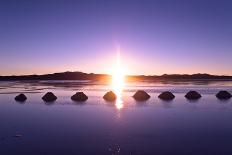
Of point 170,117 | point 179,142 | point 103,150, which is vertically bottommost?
point 103,150

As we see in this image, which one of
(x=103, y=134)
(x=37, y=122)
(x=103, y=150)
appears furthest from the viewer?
(x=37, y=122)

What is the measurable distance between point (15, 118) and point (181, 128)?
16932mm

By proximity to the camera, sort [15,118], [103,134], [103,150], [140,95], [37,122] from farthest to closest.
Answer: [140,95] < [15,118] < [37,122] < [103,134] < [103,150]

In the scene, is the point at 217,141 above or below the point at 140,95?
below

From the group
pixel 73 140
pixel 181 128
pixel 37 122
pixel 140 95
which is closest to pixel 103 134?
pixel 73 140

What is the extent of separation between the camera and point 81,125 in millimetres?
28062

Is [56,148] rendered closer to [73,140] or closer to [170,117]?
[73,140]

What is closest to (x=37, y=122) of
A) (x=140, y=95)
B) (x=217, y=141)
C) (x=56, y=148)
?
(x=56, y=148)

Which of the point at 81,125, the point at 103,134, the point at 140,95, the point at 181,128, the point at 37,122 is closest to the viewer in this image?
the point at 103,134

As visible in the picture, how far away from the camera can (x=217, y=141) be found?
68.5 feet

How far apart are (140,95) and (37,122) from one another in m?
31.7

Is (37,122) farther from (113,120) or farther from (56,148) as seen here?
(56,148)

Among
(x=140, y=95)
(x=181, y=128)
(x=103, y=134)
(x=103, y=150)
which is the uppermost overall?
(x=140, y=95)

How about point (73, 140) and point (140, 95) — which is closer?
point (73, 140)
